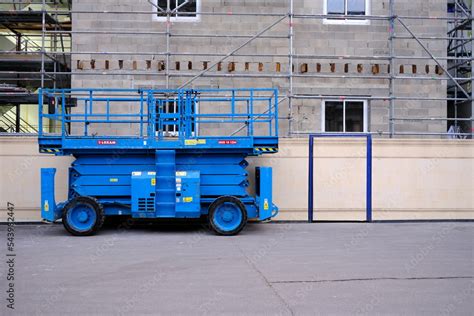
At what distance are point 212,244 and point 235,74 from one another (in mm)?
6364

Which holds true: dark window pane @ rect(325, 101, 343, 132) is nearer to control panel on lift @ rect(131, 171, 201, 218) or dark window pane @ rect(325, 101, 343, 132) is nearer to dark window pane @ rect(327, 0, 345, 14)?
dark window pane @ rect(327, 0, 345, 14)

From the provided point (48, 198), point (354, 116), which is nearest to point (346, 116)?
point (354, 116)

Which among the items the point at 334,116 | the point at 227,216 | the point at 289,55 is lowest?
the point at 227,216

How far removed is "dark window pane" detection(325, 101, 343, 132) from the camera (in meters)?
16.9

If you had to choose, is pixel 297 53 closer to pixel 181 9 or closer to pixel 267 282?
pixel 181 9

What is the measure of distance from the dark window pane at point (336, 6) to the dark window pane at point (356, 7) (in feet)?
0.66

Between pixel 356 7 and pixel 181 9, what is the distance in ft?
16.8

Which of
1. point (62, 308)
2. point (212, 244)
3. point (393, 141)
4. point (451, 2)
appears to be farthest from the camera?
point (451, 2)

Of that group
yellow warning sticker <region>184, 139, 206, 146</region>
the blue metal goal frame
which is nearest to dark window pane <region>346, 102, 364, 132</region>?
the blue metal goal frame

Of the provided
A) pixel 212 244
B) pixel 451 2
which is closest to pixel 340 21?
pixel 451 2

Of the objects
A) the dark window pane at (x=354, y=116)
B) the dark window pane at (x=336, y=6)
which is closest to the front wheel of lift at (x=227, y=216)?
the dark window pane at (x=354, y=116)

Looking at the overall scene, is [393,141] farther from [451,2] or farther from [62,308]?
[62,308]

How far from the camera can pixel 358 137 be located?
1484cm

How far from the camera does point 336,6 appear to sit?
17078 mm
